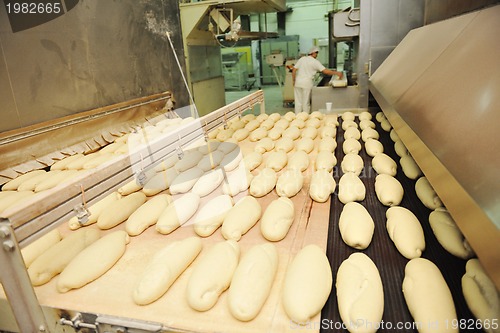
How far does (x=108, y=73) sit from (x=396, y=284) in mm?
3085

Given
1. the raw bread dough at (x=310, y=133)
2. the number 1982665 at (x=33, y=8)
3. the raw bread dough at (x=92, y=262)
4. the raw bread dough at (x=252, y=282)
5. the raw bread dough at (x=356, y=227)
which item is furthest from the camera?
the raw bread dough at (x=310, y=133)

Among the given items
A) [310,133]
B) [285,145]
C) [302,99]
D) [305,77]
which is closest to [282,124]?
[310,133]

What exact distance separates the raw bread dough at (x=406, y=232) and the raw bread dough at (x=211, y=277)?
0.59 meters

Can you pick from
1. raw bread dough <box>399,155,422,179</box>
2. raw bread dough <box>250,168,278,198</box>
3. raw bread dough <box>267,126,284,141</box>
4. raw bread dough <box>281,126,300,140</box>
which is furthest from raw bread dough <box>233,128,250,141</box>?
raw bread dough <box>399,155,422,179</box>

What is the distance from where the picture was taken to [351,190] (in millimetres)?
1520

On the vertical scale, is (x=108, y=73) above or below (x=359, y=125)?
above

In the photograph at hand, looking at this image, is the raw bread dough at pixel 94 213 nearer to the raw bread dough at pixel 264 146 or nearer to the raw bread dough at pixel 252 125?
the raw bread dough at pixel 264 146

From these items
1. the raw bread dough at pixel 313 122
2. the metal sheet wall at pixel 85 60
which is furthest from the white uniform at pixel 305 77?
the raw bread dough at pixel 313 122

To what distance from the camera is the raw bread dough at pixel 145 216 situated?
4.42 ft

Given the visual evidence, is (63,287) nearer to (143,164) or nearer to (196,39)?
(143,164)

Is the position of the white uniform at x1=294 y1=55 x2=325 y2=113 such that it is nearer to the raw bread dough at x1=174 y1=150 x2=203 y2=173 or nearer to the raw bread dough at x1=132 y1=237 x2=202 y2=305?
the raw bread dough at x1=174 y1=150 x2=203 y2=173

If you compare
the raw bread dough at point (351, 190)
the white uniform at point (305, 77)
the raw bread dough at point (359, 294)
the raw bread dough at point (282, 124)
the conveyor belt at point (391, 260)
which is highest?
the white uniform at point (305, 77)

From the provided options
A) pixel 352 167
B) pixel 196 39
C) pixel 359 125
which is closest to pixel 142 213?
pixel 352 167

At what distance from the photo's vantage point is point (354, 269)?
100cm
